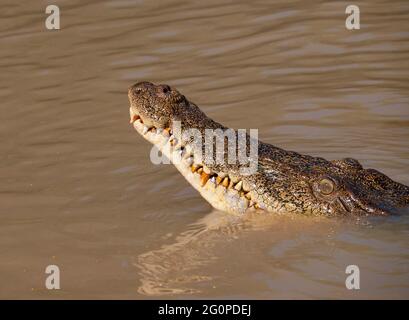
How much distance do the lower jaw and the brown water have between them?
0.34ft

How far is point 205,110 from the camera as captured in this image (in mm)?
8344

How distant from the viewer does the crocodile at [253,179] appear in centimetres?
553

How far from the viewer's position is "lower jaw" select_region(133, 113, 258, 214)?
554 cm

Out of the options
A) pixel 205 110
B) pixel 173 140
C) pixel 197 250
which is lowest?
pixel 197 250

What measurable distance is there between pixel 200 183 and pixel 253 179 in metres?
0.36

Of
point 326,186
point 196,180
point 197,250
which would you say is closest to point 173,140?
point 196,180
